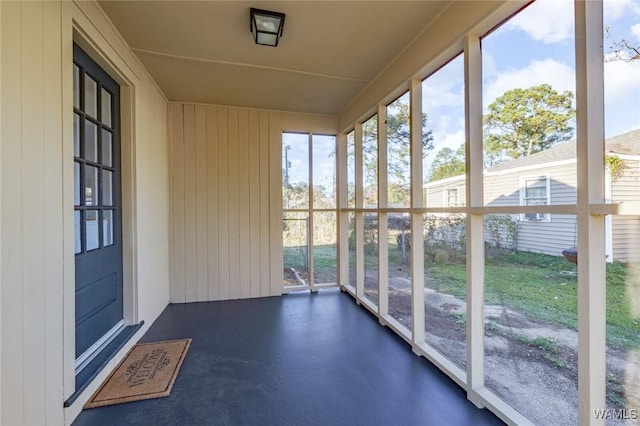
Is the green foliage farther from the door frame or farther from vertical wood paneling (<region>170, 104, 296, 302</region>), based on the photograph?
the door frame

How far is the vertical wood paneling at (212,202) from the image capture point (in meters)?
4.04

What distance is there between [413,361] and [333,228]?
2474 millimetres

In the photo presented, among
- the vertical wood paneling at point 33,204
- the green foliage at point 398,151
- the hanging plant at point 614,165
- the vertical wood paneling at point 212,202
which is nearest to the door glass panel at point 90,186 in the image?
the vertical wood paneling at point 33,204

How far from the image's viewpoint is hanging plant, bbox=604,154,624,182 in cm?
124

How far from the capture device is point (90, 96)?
2262mm

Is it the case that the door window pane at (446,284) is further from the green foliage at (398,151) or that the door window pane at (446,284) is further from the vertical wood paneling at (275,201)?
the vertical wood paneling at (275,201)

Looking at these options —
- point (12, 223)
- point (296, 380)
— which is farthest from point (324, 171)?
point (12, 223)

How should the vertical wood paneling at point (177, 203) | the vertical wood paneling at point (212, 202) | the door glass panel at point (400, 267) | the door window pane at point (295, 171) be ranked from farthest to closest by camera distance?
the door window pane at point (295, 171) < the vertical wood paneling at point (212, 202) < the vertical wood paneling at point (177, 203) < the door glass panel at point (400, 267)

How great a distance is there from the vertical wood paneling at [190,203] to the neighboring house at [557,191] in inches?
132

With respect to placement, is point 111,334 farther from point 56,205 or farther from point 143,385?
point 56,205

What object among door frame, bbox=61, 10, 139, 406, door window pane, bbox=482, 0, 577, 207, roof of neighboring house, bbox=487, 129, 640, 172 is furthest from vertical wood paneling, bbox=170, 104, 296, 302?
roof of neighboring house, bbox=487, 129, 640, 172

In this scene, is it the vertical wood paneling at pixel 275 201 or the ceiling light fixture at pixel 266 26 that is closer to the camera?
the ceiling light fixture at pixel 266 26

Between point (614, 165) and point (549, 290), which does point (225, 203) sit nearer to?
point (549, 290)

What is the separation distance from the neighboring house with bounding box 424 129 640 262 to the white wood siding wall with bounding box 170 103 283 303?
2.82m
